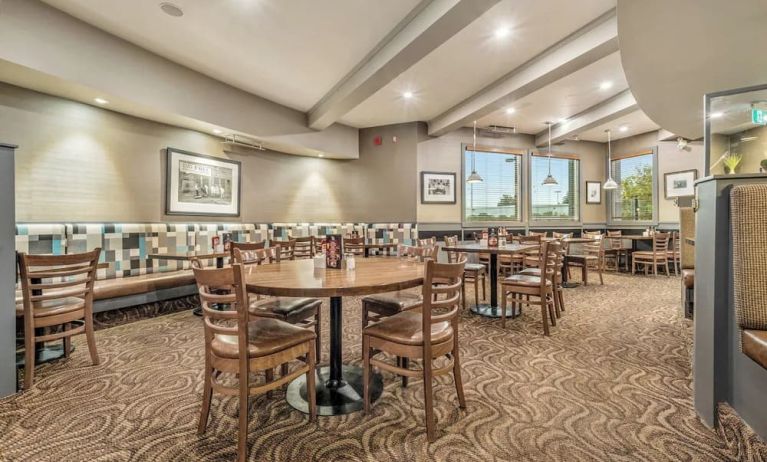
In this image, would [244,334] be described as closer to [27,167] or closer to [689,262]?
[27,167]

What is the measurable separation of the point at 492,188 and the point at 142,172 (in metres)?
6.84

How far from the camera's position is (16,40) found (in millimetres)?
3154

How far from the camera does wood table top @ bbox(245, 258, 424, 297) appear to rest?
170cm

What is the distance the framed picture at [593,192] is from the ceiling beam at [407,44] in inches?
278

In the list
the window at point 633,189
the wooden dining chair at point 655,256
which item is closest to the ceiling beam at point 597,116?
the window at point 633,189

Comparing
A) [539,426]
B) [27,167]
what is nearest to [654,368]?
[539,426]

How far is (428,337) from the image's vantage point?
5.91 feet

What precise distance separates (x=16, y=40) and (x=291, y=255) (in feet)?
11.9

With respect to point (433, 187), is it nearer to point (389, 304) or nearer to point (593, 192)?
point (593, 192)

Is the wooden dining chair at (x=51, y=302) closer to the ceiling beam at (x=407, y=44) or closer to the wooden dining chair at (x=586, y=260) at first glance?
the ceiling beam at (x=407, y=44)

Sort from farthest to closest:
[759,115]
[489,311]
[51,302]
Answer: [489,311], [759,115], [51,302]

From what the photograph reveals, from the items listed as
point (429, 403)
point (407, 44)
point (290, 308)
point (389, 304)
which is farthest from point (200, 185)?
point (429, 403)

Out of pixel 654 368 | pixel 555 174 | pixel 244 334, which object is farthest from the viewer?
pixel 555 174

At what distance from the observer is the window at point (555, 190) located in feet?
27.7
